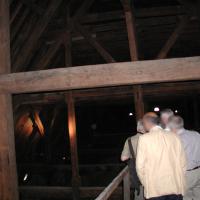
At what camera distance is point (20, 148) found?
9820 millimetres

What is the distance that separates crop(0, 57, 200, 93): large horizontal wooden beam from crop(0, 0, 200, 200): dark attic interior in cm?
1

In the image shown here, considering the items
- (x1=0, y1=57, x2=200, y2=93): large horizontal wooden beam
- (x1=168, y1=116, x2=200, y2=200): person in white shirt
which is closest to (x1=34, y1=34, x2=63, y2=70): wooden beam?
(x1=0, y1=57, x2=200, y2=93): large horizontal wooden beam

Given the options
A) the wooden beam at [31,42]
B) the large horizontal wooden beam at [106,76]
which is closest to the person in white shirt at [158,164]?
the large horizontal wooden beam at [106,76]

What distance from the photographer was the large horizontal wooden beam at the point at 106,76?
4.00 m

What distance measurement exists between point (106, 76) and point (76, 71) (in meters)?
0.42

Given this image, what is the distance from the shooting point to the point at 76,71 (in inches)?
166

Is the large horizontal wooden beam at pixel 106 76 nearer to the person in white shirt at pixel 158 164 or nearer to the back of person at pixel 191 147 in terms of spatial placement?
the back of person at pixel 191 147

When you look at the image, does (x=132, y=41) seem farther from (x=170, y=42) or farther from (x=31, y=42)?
(x=31, y=42)

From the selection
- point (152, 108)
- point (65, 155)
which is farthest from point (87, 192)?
point (152, 108)

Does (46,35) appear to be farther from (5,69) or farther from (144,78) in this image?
(144,78)

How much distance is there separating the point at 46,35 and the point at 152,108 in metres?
8.56

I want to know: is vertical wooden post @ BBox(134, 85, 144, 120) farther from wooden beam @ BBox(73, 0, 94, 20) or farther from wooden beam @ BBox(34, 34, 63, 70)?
wooden beam @ BBox(73, 0, 94, 20)

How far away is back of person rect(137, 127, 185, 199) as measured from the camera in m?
2.77

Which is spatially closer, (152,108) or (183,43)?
(183,43)
